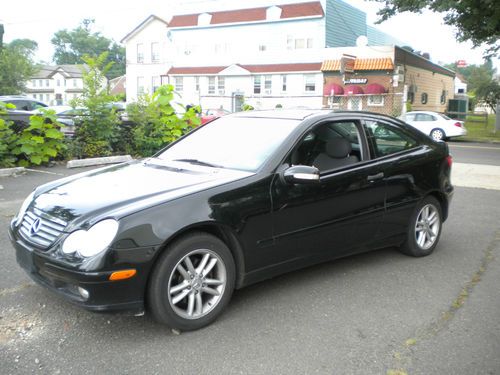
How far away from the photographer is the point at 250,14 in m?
39.5

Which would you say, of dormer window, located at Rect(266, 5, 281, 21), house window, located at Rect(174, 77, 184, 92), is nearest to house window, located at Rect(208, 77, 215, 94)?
house window, located at Rect(174, 77, 184, 92)

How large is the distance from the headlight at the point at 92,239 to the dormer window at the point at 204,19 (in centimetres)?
4060

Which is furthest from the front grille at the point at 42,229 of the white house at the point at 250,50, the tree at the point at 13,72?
the tree at the point at 13,72

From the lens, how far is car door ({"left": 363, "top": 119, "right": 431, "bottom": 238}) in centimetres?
475

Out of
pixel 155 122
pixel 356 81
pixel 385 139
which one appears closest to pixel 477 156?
pixel 155 122

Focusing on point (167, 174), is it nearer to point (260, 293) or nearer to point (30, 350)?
point (260, 293)

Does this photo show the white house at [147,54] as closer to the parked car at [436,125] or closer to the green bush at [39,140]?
the parked car at [436,125]

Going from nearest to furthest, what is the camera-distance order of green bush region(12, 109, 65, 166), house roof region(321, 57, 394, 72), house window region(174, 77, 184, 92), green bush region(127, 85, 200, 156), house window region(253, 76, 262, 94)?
1. green bush region(12, 109, 65, 166)
2. green bush region(127, 85, 200, 156)
3. house roof region(321, 57, 394, 72)
4. house window region(253, 76, 262, 94)
5. house window region(174, 77, 184, 92)

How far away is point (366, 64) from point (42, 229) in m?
30.9

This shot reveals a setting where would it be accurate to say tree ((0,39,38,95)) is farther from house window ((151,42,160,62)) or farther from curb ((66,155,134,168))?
curb ((66,155,134,168))

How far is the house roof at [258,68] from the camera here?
1361 inches

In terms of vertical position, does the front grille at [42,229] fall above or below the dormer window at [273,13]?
below

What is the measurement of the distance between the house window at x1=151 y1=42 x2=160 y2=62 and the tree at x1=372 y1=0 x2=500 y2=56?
28.4m

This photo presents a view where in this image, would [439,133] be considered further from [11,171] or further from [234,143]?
[234,143]
